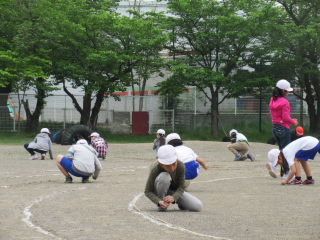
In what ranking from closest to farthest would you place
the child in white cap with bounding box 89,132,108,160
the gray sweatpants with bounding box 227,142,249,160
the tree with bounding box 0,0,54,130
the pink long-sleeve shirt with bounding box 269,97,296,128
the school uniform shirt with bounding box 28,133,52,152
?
the pink long-sleeve shirt with bounding box 269,97,296,128
the child in white cap with bounding box 89,132,108,160
the school uniform shirt with bounding box 28,133,52,152
the gray sweatpants with bounding box 227,142,249,160
the tree with bounding box 0,0,54,130

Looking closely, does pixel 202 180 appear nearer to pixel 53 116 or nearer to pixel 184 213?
pixel 184 213

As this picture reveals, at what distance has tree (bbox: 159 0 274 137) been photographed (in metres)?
40.5

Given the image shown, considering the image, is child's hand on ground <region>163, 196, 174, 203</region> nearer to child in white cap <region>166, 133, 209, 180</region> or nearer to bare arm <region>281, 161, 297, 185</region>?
child in white cap <region>166, 133, 209, 180</region>

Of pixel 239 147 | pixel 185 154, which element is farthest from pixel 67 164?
pixel 239 147

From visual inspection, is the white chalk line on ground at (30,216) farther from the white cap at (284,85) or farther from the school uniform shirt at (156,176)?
the white cap at (284,85)

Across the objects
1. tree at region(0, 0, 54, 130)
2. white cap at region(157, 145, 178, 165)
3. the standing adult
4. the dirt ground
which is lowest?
the dirt ground

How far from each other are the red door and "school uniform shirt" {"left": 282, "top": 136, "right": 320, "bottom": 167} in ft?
100

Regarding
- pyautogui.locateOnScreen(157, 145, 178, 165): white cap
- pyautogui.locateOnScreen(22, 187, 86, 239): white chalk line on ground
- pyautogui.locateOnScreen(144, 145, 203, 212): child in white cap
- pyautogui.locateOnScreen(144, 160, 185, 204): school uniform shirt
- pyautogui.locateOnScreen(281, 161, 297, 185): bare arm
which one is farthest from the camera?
pyautogui.locateOnScreen(281, 161, 297, 185): bare arm

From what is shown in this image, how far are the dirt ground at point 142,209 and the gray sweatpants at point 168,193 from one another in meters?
0.17

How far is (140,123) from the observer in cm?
4562

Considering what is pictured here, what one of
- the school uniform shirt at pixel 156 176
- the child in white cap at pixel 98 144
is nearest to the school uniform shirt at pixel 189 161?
the school uniform shirt at pixel 156 176

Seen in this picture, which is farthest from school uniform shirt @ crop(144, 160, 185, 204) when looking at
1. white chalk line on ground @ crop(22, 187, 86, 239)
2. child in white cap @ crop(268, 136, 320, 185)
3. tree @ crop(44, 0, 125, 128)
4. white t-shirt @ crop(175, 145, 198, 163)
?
tree @ crop(44, 0, 125, 128)

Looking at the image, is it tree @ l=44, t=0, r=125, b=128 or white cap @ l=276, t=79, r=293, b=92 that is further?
tree @ l=44, t=0, r=125, b=128

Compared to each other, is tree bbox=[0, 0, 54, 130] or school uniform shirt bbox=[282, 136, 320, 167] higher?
tree bbox=[0, 0, 54, 130]
